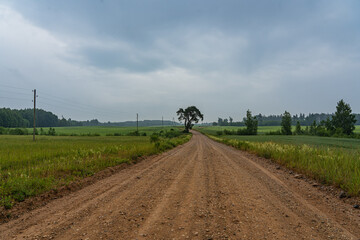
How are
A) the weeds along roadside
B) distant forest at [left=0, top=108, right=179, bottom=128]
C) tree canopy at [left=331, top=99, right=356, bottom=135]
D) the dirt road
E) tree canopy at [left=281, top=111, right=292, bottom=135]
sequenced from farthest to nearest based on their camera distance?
1. distant forest at [left=0, top=108, right=179, bottom=128]
2. tree canopy at [left=281, top=111, right=292, bottom=135]
3. tree canopy at [left=331, top=99, right=356, bottom=135]
4. the weeds along roadside
5. the dirt road

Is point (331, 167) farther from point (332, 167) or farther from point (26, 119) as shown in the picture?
point (26, 119)

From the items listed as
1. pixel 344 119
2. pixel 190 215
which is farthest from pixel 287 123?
pixel 190 215

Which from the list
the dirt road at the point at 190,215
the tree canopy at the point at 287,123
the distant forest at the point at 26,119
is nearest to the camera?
the dirt road at the point at 190,215

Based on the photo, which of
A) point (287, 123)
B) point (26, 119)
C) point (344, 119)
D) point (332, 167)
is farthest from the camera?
point (26, 119)

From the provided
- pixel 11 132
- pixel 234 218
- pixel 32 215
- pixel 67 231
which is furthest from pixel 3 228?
pixel 11 132

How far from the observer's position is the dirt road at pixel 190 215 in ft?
10.9

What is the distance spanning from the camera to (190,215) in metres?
4.00

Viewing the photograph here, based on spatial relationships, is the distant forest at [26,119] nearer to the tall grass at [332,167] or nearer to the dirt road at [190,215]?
the dirt road at [190,215]

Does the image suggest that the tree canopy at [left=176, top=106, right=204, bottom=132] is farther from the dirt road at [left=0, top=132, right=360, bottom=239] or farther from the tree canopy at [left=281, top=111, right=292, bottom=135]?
the dirt road at [left=0, top=132, right=360, bottom=239]

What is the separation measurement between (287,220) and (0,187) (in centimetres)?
784

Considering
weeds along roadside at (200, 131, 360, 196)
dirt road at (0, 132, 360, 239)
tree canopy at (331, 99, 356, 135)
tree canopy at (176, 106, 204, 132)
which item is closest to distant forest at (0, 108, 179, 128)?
tree canopy at (176, 106, 204, 132)

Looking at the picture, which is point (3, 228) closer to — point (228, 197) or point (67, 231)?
point (67, 231)

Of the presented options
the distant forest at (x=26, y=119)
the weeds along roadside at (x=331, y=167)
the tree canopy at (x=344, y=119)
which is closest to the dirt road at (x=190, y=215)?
the weeds along roadside at (x=331, y=167)

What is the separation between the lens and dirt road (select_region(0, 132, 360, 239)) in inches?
130
